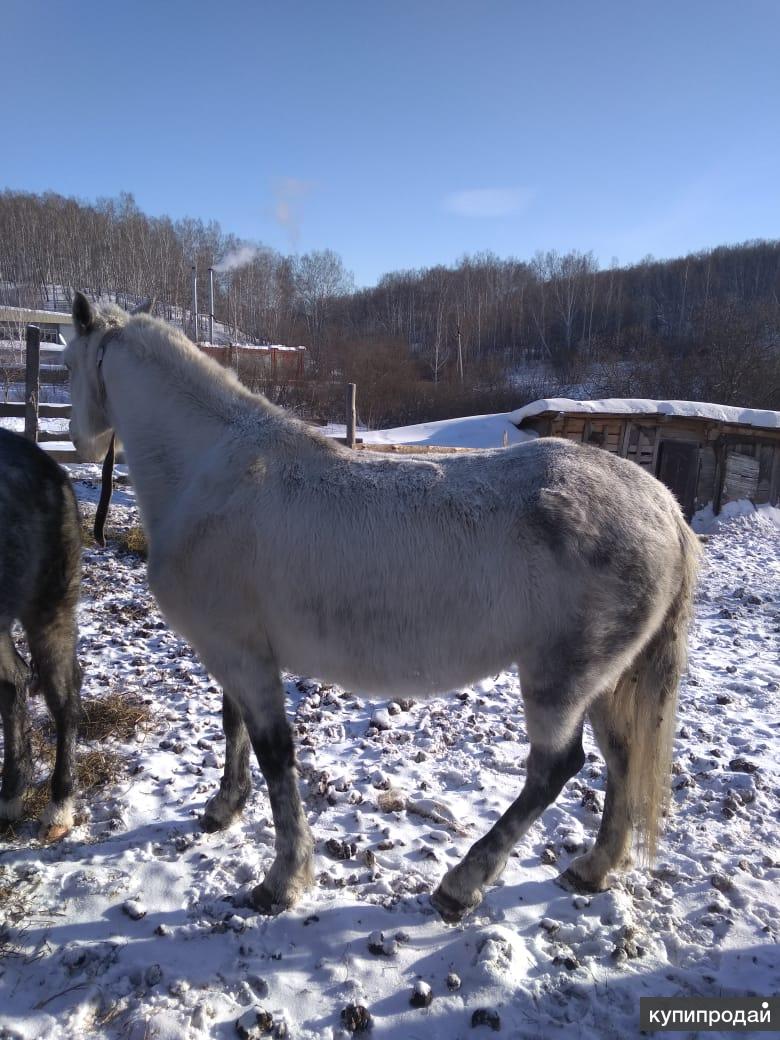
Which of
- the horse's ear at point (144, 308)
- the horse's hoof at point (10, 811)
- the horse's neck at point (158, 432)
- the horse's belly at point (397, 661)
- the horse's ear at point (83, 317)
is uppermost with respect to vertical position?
the horse's ear at point (144, 308)

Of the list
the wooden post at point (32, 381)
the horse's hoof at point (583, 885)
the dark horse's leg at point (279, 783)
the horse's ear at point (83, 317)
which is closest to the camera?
the dark horse's leg at point (279, 783)

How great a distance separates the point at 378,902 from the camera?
2.66 meters

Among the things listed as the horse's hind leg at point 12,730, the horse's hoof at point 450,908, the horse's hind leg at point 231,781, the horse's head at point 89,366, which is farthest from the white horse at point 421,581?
the horse's hind leg at point 12,730

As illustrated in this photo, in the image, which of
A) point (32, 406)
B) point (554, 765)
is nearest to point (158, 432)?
point (554, 765)

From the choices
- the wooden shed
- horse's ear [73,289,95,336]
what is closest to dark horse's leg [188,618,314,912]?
horse's ear [73,289,95,336]

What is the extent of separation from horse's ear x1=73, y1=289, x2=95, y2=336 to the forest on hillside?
2481cm

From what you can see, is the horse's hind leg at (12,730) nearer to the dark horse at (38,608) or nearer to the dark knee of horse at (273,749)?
the dark horse at (38,608)

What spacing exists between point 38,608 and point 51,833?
116 cm

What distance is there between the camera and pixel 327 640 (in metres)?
2.47

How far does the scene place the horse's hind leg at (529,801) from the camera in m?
2.53

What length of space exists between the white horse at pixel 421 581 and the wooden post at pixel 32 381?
845 cm

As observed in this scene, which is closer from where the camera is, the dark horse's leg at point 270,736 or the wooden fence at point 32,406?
the dark horse's leg at point 270,736

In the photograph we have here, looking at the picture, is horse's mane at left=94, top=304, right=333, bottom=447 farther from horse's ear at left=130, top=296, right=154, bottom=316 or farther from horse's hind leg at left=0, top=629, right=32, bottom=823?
horse's hind leg at left=0, top=629, right=32, bottom=823

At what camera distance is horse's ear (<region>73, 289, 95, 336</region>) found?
302 centimetres
